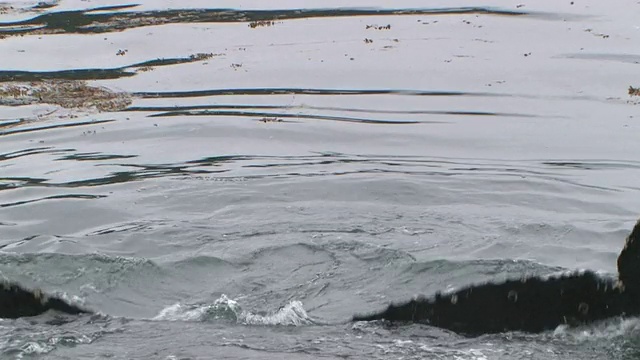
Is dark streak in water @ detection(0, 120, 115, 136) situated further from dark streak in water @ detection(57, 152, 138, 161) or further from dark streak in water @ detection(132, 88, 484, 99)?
dark streak in water @ detection(132, 88, 484, 99)

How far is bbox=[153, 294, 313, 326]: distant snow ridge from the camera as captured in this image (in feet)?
24.2

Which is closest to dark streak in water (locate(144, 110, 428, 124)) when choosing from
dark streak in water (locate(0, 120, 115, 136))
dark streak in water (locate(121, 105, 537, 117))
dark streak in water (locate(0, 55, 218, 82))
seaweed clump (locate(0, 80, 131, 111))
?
dark streak in water (locate(121, 105, 537, 117))

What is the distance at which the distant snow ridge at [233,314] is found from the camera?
24.2 ft

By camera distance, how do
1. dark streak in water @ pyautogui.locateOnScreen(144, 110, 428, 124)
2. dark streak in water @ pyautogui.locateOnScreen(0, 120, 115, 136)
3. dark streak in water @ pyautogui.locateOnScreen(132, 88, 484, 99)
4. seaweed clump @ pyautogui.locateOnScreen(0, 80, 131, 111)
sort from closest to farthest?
dark streak in water @ pyautogui.locateOnScreen(0, 120, 115, 136), dark streak in water @ pyautogui.locateOnScreen(144, 110, 428, 124), seaweed clump @ pyautogui.locateOnScreen(0, 80, 131, 111), dark streak in water @ pyautogui.locateOnScreen(132, 88, 484, 99)

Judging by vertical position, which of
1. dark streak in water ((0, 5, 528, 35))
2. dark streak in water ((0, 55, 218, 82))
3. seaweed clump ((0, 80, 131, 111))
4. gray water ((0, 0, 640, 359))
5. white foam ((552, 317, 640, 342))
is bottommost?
white foam ((552, 317, 640, 342))

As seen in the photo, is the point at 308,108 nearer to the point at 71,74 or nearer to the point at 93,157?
the point at 93,157

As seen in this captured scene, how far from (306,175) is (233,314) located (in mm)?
3747

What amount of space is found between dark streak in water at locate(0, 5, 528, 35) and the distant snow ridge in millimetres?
12716

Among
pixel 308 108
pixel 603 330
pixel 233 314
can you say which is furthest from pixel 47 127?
pixel 603 330

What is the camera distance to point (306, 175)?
11.0 m

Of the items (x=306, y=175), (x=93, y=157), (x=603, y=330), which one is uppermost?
(x=93, y=157)

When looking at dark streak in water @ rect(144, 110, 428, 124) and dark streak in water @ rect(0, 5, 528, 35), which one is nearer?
dark streak in water @ rect(144, 110, 428, 124)

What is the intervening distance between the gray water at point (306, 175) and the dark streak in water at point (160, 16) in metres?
0.19

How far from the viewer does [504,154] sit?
11773mm
